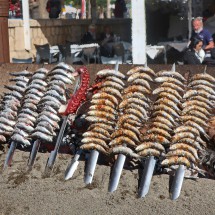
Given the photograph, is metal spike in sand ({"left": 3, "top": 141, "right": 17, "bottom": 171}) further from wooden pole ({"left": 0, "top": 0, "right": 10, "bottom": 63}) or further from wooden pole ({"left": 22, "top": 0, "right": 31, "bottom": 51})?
wooden pole ({"left": 22, "top": 0, "right": 31, "bottom": 51})

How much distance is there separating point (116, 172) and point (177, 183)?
714 millimetres

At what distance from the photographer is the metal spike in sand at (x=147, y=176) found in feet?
17.2

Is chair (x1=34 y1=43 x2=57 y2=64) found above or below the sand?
above

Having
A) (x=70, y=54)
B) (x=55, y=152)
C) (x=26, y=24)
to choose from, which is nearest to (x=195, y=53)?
(x=55, y=152)

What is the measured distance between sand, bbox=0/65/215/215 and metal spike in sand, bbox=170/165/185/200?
0.18 ft

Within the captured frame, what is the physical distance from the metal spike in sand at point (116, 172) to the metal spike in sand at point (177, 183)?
62 cm

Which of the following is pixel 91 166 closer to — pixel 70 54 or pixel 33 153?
pixel 33 153

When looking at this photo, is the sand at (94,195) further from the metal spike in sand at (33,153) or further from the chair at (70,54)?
the chair at (70,54)

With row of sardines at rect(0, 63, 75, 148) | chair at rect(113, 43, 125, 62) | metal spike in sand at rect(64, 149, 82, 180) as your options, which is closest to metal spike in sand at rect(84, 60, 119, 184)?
metal spike in sand at rect(64, 149, 82, 180)

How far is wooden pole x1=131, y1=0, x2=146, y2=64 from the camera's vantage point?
9891 mm

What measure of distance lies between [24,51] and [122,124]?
34.3 ft

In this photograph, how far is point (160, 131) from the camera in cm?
570

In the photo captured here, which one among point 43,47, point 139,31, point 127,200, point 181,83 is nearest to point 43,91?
point 181,83

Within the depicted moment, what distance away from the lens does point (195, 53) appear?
31.3ft
